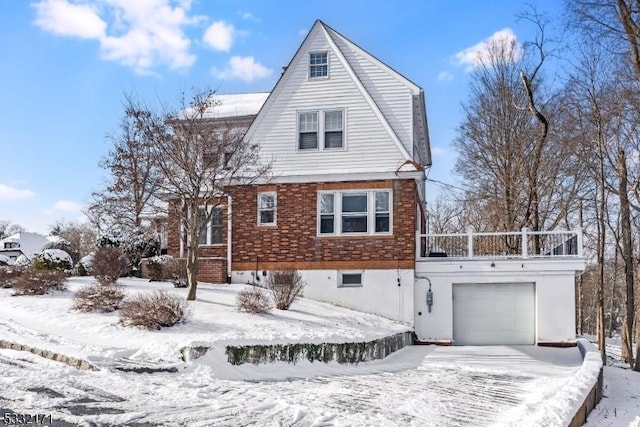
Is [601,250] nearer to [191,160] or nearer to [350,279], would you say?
[350,279]

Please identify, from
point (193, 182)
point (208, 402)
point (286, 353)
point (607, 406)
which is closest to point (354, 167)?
point (193, 182)

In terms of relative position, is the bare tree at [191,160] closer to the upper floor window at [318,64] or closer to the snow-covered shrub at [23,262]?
the upper floor window at [318,64]

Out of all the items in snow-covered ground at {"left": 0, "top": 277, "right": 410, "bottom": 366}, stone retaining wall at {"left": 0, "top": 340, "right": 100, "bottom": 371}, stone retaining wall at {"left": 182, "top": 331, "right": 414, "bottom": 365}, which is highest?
snow-covered ground at {"left": 0, "top": 277, "right": 410, "bottom": 366}

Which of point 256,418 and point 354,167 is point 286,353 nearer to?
point 256,418

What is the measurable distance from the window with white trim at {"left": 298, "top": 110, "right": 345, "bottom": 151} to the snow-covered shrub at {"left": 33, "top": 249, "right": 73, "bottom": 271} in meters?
8.04

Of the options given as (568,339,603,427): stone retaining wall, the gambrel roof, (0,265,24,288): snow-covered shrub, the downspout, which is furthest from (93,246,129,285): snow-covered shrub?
(568,339,603,427): stone retaining wall

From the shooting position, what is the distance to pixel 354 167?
1850 centimetres

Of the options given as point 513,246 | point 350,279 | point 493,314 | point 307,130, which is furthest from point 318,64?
point 513,246

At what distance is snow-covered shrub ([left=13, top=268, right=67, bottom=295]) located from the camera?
15.5 m

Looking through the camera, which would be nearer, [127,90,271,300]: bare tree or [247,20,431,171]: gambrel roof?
[127,90,271,300]: bare tree

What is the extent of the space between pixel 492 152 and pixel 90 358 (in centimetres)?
2281

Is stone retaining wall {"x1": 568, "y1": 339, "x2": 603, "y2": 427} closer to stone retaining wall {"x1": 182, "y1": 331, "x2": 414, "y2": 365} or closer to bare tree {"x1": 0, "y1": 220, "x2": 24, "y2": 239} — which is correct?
stone retaining wall {"x1": 182, "y1": 331, "x2": 414, "y2": 365}

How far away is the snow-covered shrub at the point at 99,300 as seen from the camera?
1334 cm

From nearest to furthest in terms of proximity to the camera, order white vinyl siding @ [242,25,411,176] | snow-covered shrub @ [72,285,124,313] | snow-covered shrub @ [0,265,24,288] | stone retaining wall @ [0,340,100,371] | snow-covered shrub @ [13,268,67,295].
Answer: stone retaining wall @ [0,340,100,371] → snow-covered shrub @ [72,285,124,313] → snow-covered shrub @ [13,268,67,295] → snow-covered shrub @ [0,265,24,288] → white vinyl siding @ [242,25,411,176]
